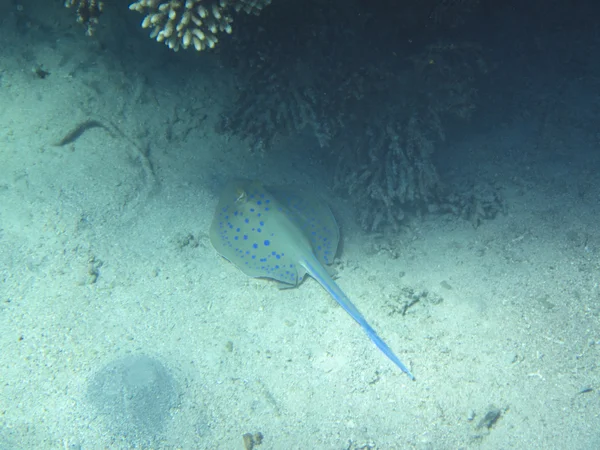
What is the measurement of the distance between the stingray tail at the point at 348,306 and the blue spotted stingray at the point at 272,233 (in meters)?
0.01

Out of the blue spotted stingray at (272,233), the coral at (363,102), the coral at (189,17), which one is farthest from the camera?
the coral at (363,102)

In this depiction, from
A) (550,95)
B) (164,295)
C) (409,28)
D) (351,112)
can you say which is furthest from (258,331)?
(550,95)

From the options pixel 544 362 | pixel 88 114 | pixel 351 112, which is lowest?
pixel 544 362

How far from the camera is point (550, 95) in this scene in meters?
6.69

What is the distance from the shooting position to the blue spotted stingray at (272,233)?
14.3ft

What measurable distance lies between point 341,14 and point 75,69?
427 centimetres

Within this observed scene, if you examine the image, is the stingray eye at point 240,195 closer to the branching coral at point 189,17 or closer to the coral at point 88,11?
the branching coral at point 189,17

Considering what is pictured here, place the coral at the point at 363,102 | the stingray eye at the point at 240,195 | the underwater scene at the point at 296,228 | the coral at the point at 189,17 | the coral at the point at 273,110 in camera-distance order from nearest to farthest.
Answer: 1. the underwater scene at the point at 296,228
2. the coral at the point at 189,17
3. the stingray eye at the point at 240,195
4. the coral at the point at 363,102
5. the coral at the point at 273,110

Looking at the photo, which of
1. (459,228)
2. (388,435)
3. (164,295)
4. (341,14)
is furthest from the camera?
(341,14)

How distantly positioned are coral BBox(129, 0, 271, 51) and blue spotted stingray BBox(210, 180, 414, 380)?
1.95m

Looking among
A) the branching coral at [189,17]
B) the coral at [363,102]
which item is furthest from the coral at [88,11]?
the coral at [363,102]

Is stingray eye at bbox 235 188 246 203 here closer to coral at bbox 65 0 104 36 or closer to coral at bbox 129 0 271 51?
coral at bbox 129 0 271 51

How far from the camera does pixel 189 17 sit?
404 cm

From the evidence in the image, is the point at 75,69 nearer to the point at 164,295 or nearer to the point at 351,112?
the point at 164,295
